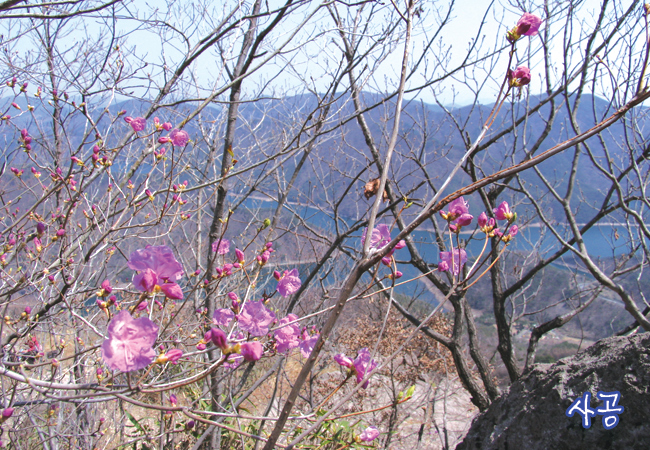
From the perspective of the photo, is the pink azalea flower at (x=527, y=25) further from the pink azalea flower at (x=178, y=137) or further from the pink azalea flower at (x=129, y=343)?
the pink azalea flower at (x=178, y=137)

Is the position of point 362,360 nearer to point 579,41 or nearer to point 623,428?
point 623,428

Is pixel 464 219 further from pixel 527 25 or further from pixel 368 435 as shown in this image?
pixel 368 435

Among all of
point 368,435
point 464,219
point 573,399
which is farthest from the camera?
point 573,399

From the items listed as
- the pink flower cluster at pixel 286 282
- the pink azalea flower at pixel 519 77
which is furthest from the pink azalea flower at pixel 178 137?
the pink azalea flower at pixel 519 77

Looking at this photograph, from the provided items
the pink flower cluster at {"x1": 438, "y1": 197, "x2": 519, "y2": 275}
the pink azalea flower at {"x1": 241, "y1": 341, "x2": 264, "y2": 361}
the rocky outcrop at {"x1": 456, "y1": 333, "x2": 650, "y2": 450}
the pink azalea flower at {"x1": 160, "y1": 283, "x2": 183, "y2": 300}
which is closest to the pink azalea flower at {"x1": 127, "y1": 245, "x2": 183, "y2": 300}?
the pink azalea flower at {"x1": 160, "y1": 283, "x2": 183, "y2": 300}

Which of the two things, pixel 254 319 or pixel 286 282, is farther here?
pixel 286 282

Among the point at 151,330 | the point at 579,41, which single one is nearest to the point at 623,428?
the point at 151,330

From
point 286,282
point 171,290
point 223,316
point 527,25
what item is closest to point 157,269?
point 171,290

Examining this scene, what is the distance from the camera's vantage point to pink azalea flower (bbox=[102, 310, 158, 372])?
0.76 m

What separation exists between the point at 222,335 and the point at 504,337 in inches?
120

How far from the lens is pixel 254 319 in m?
1.13

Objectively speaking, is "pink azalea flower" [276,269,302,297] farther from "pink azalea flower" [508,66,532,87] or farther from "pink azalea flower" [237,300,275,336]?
"pink azalea flower" [508,66,532,87]

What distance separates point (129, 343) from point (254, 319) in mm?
394

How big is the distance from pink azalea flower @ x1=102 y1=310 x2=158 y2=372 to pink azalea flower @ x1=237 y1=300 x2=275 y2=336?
1.08ft
